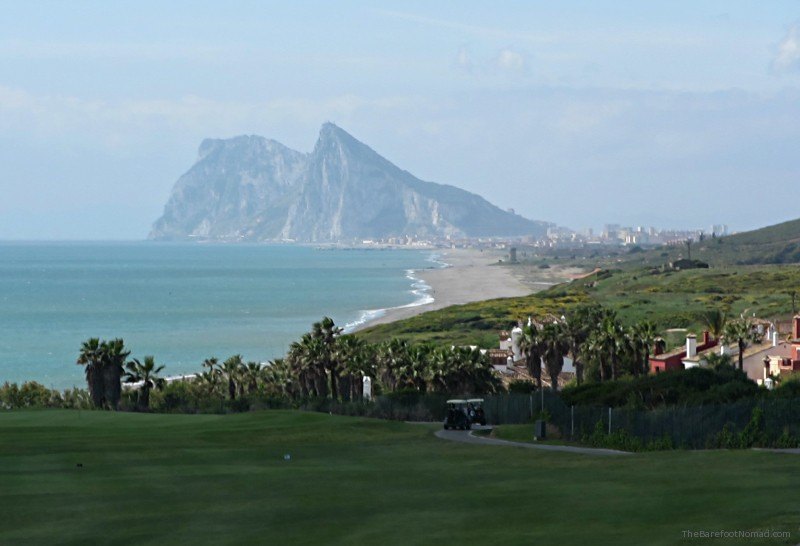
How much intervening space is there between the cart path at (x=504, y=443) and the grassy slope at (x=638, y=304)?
2677 inches

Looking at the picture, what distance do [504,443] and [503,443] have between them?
3 centimetres

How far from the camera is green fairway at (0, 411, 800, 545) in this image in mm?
21500

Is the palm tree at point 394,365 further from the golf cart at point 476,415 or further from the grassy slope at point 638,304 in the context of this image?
the grassy slope at point 638,304

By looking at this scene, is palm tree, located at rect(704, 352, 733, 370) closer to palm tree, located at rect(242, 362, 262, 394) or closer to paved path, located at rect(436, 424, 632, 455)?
paved path, located at rect(436, 424, 632, 455)

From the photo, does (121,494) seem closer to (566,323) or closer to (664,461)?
(664,461)

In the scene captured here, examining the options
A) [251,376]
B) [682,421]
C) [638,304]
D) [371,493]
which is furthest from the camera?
[638,304]

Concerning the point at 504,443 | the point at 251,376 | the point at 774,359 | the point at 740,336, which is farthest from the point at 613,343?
the point at 504,443

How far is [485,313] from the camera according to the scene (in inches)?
5719

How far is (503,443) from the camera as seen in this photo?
129 ft

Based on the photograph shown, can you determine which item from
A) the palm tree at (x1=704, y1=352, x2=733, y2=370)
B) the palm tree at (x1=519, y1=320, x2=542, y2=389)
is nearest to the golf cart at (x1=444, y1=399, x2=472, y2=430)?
the palm tree at (x1=704, y1=352, x2=733, y2=370)

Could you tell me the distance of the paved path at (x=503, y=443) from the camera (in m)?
36.1

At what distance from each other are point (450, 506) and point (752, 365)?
49757mm

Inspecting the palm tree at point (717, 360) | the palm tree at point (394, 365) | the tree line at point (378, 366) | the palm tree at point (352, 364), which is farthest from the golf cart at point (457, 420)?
the palm tree at point (394, 365)

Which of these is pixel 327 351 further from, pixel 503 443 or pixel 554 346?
pixel 503 443
